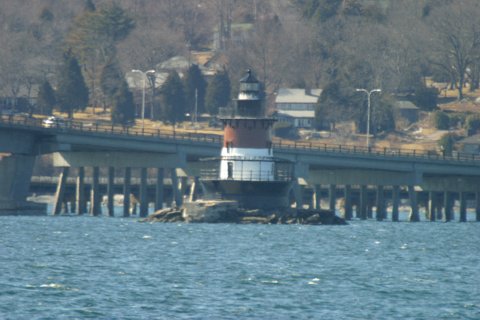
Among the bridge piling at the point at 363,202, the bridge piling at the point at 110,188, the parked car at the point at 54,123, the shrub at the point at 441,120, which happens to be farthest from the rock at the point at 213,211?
the shrub at the point at 441,120

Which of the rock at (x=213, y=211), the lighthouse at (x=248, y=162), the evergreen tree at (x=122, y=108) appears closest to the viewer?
the rock at (x=213, y=211)

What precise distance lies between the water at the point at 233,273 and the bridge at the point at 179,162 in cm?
1232

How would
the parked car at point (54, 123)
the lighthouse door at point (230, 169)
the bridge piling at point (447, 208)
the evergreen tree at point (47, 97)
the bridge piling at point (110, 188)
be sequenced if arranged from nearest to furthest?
the lighthouse door at point (230, 169) < the parked car at point (54, 123) < the bridge piling at point (110, 188) < the bridge piling at point (447, 208) < the evergreen tree at point (47, 97)

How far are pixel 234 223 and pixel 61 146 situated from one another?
19325 mm

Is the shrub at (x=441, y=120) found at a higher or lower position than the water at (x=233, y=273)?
higher

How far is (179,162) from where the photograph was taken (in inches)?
5231

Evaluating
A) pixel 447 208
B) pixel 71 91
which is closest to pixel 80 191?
pixel 447 208

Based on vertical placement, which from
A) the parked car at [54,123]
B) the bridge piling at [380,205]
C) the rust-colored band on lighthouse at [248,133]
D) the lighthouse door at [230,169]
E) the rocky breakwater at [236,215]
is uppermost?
the parked car at [54,123]

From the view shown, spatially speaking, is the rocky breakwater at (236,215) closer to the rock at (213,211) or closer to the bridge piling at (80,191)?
the rock at (213,211)

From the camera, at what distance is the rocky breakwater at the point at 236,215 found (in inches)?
4567

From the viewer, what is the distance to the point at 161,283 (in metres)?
70.6

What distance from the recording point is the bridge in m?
126

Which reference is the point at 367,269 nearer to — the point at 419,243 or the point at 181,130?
the point at 419,243

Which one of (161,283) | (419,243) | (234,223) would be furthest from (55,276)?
(234,223)
